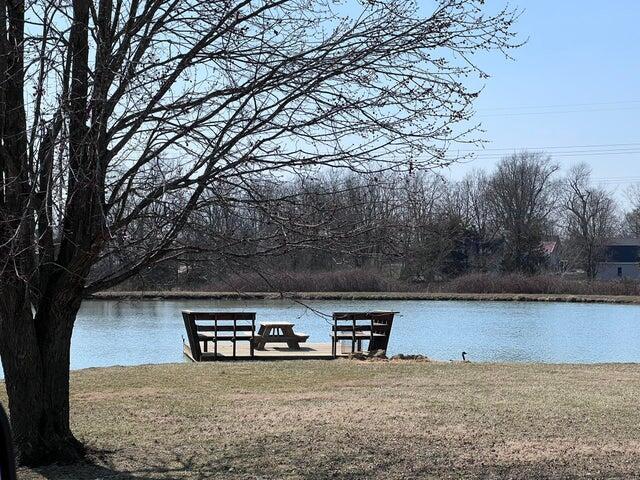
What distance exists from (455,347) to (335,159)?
572 inches

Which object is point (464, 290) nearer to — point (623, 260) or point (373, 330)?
point (373, 330)

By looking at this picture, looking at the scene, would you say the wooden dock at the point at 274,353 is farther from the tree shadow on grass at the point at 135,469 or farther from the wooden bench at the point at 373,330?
Answer: the tree shadow on grass at the point at 135,469

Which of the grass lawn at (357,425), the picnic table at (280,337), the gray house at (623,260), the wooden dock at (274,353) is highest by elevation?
the gray house at (623,260)

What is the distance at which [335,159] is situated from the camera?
638cm

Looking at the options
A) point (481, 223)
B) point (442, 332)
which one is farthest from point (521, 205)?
point (442, 332)

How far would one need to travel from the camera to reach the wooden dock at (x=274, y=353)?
58.1ft

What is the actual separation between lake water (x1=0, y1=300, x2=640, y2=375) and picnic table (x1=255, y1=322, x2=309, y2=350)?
616 millimetres

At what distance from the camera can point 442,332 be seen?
23.8 m

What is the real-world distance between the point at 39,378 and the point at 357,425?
2896mm

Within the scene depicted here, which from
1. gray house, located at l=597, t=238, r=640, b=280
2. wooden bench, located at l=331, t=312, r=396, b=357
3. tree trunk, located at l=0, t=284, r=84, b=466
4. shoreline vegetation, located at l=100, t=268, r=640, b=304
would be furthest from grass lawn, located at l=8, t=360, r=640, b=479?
gray house, located at l=597, t=238, r=640, b=280

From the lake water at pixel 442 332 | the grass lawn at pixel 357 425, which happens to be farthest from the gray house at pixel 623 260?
the grass lawn at pixel 357 425

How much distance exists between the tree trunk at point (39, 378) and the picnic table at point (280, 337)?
1183cm

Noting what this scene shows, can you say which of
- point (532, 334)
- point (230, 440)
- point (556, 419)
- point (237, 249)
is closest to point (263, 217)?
point (237, 249)

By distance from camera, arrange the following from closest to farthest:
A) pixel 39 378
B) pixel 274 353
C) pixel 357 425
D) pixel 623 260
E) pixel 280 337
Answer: pixel 39 378
pixel 357 425
pixel 274 353
pixel 280 337
pixel 623 260
